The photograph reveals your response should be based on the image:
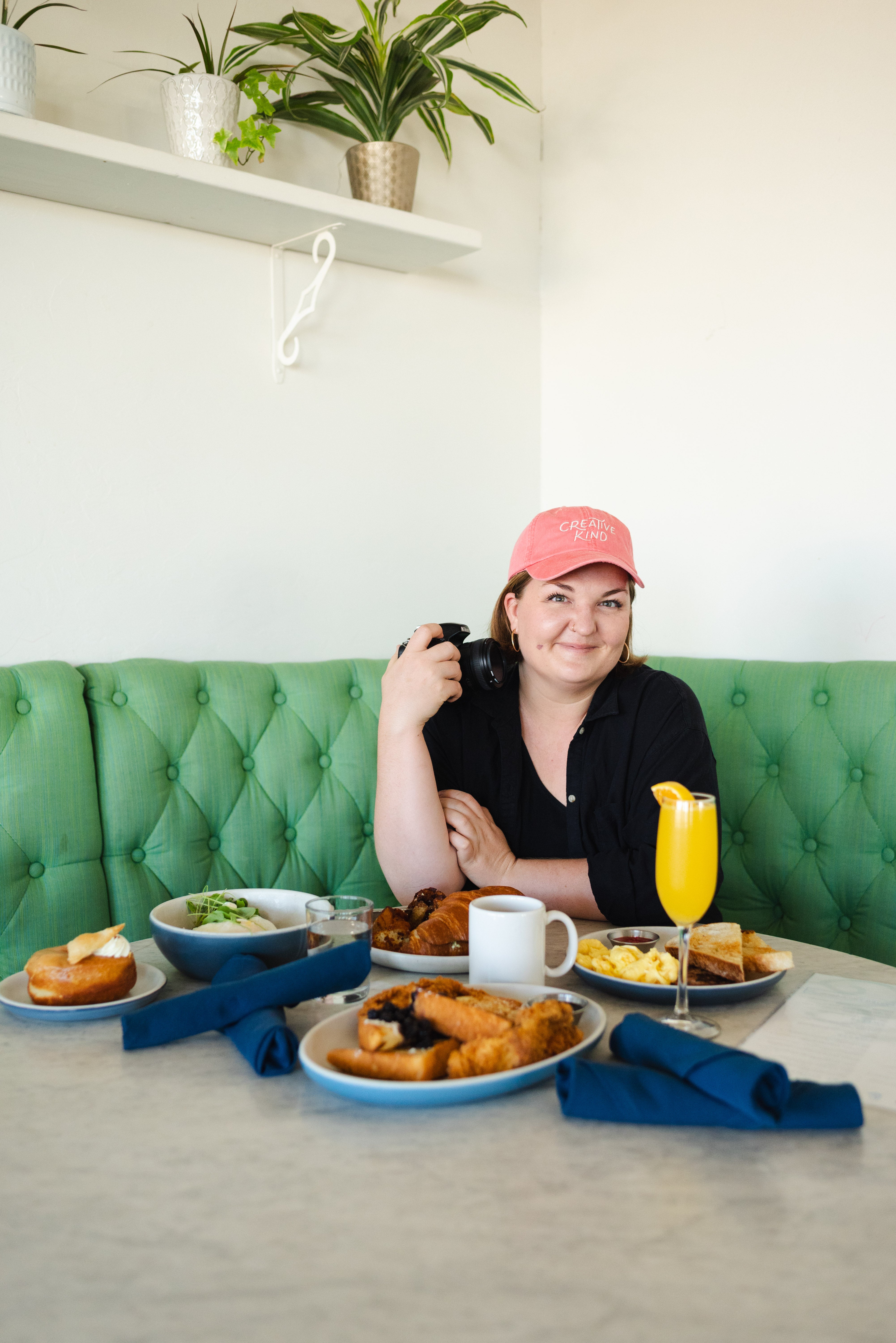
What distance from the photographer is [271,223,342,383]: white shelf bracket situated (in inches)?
78.0

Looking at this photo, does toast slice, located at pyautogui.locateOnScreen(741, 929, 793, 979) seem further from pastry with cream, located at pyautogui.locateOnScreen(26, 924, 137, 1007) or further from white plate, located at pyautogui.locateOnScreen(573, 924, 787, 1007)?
pastry with cream, located at pyautogui.locateOnScreen(26, 924, 137, 1007)

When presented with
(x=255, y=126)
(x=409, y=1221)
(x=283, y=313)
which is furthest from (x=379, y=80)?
(x=409, y=1221)

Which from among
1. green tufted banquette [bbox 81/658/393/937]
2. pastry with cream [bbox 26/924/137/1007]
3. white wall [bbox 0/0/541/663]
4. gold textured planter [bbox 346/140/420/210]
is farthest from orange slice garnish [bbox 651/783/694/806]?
gold textured planter [bbox 346/140/420/210]

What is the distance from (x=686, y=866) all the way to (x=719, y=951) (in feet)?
0.42

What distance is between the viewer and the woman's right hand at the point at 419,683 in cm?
150

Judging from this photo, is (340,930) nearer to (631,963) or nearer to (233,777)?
(631,963)

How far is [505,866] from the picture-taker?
55.4 inches

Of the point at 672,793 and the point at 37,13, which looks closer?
the point at 672,793

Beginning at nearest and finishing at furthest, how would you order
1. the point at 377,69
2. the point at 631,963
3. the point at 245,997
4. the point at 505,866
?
1. the point at 245,997
2. the point at 631,963
3. the point at 505,866
4. the point at 377,69

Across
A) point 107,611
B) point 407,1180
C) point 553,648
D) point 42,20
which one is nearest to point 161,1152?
point 407,1180

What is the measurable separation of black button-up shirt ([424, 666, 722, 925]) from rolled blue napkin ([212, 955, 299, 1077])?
582mm

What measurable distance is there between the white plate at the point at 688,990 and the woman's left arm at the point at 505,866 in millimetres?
310

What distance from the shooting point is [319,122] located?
78.1 inches

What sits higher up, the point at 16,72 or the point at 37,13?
the point at 37,13
